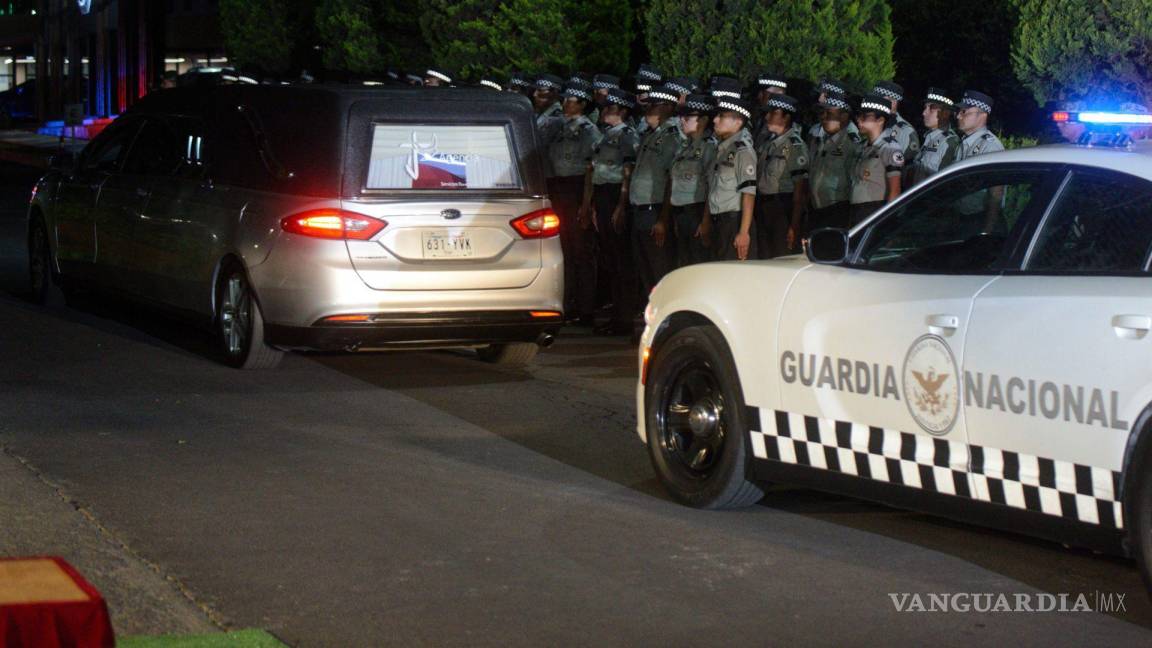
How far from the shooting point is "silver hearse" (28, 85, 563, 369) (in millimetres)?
10641

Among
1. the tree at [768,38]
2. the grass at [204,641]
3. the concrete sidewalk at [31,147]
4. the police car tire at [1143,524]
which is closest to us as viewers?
the grass at [204,641]

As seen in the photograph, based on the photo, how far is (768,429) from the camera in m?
7.17

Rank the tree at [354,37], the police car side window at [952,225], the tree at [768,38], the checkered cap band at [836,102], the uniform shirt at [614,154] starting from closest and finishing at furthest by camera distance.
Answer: the police car side window at [952,225], the checkered cap band at [836,102], the uniform shirt at [614,154], the tree at [768,38], the tree at [354,37]

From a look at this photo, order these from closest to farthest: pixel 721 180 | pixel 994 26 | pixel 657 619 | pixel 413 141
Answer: pixel 657 619 < pixel 413 141 < pixel 721 180 < pixel 994 26

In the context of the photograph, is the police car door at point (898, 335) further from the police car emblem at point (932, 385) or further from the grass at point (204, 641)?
the grass at point (204, 641)

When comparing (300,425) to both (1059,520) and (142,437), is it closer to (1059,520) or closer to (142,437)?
(142,437)

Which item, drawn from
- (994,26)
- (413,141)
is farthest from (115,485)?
(994,26)

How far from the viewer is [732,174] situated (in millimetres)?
12398

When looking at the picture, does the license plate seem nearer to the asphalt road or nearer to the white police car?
the asphalt road

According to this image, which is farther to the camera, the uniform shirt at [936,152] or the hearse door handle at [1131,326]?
the uniform shirt at [936,152]

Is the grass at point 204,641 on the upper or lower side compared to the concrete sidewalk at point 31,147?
upper

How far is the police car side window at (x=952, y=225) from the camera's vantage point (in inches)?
259

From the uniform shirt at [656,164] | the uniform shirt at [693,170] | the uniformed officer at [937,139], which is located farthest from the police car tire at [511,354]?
the uniformed officer at [937,139]

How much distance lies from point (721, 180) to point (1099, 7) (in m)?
3.66
